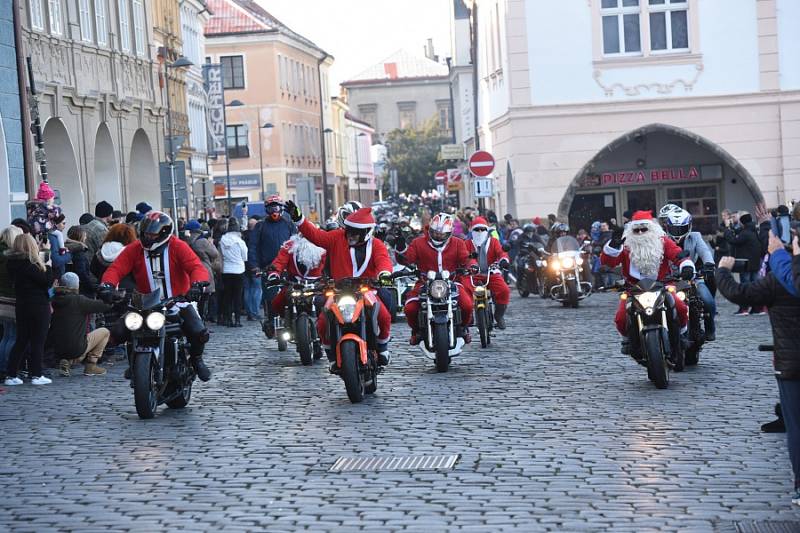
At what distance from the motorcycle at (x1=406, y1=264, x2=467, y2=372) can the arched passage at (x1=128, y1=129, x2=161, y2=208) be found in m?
26.0

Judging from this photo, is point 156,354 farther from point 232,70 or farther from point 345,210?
point 232,70

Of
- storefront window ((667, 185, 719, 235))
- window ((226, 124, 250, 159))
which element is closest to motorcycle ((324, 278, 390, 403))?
storefront window ((667, 185, 719, 235))

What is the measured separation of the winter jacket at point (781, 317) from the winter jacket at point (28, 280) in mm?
9471

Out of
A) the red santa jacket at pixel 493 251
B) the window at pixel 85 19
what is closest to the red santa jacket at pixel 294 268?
the red santa jacket at pixel 493 251

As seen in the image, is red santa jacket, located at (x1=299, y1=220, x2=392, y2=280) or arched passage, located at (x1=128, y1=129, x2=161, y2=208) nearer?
red santa jacket, located at (x1=299, y1=220, x2=392, y2=280)

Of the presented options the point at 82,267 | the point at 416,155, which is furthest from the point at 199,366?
the point at 416,155

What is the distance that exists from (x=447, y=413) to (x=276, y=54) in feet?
251

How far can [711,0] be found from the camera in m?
42.0

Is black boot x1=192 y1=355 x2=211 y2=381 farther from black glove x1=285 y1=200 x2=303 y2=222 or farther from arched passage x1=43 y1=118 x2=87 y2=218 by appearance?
arched passage x1=43 y1=118 x2=87 y2=218

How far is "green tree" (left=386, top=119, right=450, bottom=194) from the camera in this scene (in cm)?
11494

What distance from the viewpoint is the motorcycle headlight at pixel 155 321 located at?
12719 millimetres

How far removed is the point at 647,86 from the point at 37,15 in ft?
55.8

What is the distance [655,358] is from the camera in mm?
13672

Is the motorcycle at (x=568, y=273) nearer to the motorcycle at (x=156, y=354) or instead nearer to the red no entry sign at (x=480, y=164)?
the red no entry sign at (x=480, y=164)
